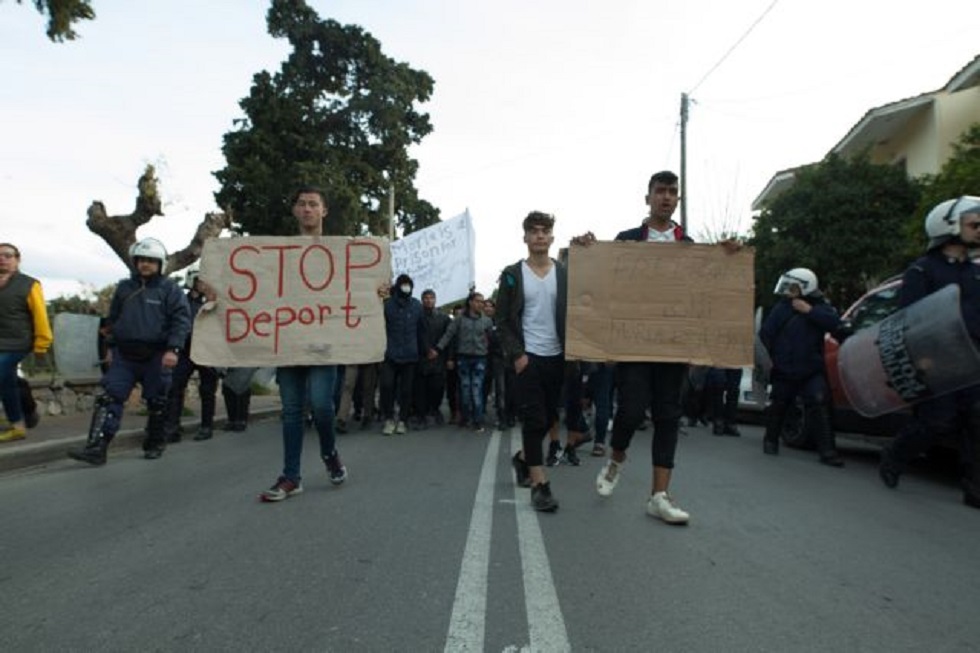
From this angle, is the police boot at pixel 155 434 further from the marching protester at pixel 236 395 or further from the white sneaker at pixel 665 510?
the white sneaker at pixel 665 510

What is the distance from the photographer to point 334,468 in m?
5.49

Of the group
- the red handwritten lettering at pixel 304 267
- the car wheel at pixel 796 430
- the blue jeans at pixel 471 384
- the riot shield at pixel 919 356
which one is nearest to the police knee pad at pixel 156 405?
the red handwritten lettering at pixel 304 267

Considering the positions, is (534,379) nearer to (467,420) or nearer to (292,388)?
(292,388)

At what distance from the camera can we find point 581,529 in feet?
14.4

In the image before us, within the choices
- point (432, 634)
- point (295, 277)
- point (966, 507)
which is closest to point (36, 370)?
point (295, 277)

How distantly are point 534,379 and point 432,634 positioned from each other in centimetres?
235

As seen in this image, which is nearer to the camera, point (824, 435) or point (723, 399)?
point (824, 435)

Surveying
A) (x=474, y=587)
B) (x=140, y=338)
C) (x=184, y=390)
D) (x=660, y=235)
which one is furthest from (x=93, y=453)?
(x=660, y=235)

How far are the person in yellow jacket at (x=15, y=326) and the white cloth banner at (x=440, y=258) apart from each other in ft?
24.1

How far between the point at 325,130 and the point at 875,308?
84.1 feet

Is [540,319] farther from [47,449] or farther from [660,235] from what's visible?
[47,449]

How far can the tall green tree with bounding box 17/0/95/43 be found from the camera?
336 inches

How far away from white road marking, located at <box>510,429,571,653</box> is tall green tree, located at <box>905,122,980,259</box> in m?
11.3

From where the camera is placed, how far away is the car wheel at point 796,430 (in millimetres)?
8266
